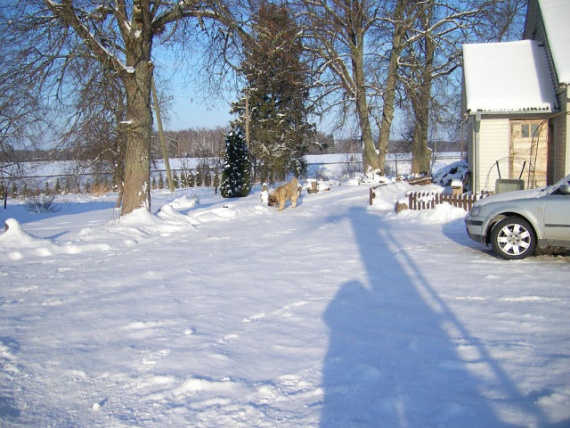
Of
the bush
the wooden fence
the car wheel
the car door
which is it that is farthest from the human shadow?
the bush

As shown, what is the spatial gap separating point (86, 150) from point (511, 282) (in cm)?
1721

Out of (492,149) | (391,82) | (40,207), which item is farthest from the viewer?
(391,82)

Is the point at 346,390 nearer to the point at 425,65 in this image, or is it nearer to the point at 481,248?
the point at 481,248

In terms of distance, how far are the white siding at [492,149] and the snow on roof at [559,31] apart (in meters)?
2.59

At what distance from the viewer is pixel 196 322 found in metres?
5.10

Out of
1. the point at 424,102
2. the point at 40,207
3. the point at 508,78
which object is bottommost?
the point at 40,207

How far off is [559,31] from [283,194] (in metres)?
11.3

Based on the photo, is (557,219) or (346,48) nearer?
(557,219)

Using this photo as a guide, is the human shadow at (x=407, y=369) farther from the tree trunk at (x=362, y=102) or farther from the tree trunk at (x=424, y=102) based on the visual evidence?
the tree trunk at (x=362, y=102)

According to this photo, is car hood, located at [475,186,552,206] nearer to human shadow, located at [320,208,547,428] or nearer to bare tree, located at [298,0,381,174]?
human shadow, located at [320,208,547,428]

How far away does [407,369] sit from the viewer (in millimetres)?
3773

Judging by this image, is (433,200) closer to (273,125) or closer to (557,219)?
(557,219)

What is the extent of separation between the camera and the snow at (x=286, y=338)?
326 cm

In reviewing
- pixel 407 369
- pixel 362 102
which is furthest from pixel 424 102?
pixel 407 369
